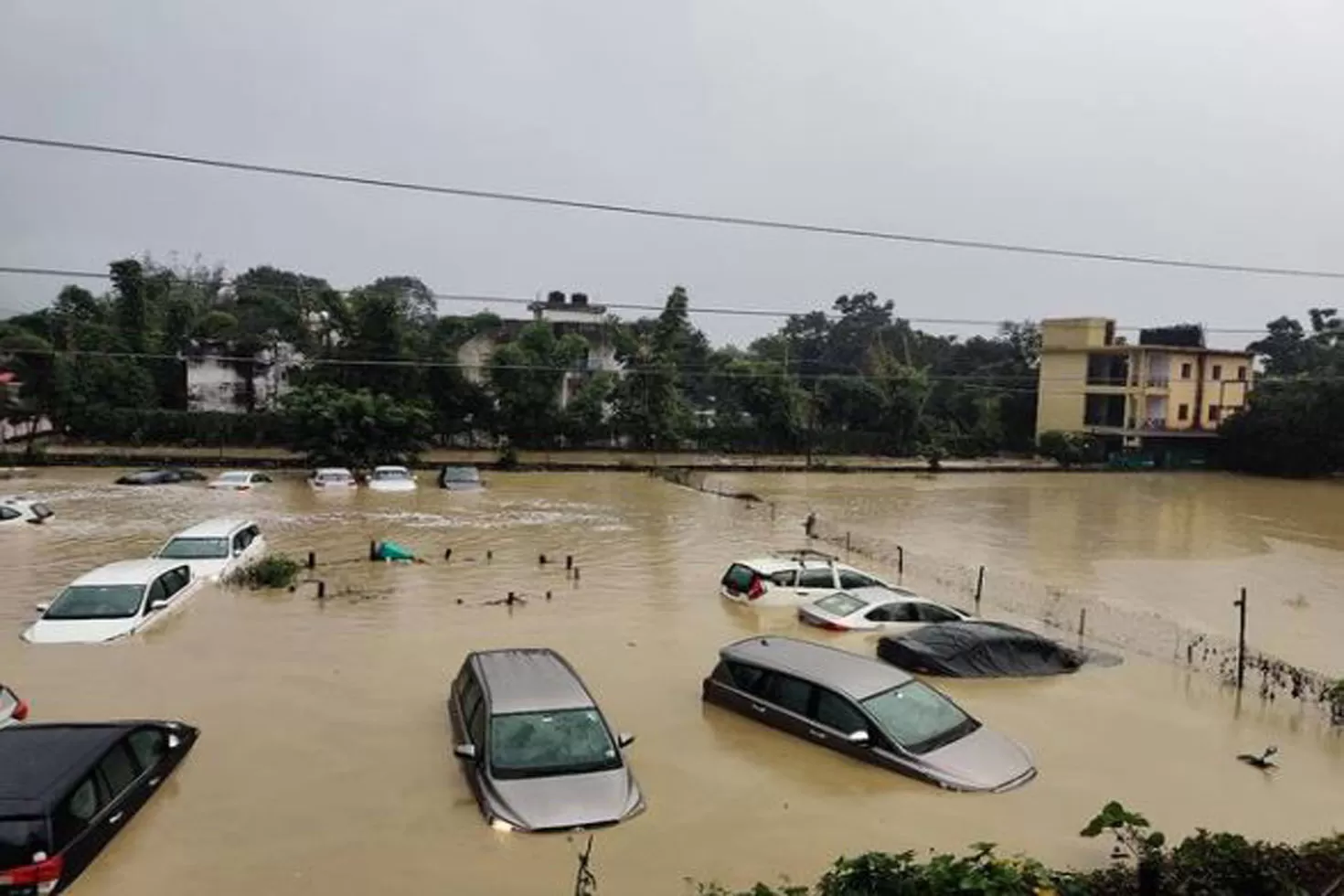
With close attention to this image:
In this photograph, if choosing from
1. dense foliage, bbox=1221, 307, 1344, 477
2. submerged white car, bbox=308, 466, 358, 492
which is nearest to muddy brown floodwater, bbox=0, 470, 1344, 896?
submerged white car, bbox=308, 466, 358, 492

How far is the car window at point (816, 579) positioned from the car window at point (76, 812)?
1318cm

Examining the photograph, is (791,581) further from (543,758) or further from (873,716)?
(543,758)

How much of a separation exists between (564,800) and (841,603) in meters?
9.70

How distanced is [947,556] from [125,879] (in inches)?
923

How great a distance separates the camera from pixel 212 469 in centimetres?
4391

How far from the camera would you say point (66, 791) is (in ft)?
25.4

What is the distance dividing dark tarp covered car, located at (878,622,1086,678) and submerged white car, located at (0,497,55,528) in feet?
77.2

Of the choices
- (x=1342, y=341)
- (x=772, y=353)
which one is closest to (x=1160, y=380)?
(x=1342, y=341)

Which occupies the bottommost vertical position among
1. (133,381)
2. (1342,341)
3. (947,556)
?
(947,556)

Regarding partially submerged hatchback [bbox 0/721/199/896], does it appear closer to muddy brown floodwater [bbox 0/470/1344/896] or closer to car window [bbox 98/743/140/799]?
car window [bbox 98/743/140/799]

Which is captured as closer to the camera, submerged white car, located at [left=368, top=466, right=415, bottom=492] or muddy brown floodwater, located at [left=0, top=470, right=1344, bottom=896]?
muddy brown floodwater, located at [left=0, top=470, right=1344, bottom=896]

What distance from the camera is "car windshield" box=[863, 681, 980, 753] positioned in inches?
428

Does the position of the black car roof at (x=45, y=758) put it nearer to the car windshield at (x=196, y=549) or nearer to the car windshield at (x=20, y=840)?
the car windshield at (x=20, y=840)

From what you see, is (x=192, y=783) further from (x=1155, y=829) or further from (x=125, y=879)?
(x=1155, y=829)
